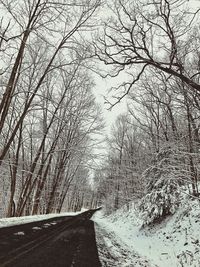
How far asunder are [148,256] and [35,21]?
8921mm

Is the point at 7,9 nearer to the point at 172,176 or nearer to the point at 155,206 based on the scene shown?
the point at 172,176

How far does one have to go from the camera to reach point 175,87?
11.2 m

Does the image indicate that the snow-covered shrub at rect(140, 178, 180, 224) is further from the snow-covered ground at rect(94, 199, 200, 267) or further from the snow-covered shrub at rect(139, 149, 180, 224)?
the snow-covered ground at rect(94, 199, 200, 267)

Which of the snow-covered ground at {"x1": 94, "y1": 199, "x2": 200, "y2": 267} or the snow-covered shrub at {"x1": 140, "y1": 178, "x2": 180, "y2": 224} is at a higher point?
the snow-covered shrub at {"x1": 140, "y1": 178, "x2": 180, "y2": 224}

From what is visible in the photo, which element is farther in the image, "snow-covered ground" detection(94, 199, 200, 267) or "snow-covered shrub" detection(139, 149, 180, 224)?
"snow-covered shrub" detection(139, 149, 180, 224)

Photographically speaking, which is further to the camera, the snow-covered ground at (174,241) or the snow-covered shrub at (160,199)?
the snow-covered shrub at (160,199)

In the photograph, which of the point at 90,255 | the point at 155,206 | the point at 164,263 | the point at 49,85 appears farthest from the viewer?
the point at 49,85

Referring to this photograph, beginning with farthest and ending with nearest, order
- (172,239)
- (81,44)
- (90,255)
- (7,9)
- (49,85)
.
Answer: (49,85), (81,44), (172,239), (7,9), (90,255)

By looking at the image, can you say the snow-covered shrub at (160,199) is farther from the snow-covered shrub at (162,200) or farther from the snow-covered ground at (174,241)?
the snow-covered ground at (174,241)

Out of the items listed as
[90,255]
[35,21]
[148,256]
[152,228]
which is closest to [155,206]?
[152,228]

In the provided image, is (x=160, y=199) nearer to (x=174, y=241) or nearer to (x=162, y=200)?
(x=162, y=200)

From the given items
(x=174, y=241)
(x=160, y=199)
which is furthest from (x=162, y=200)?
(x=174, y=241)

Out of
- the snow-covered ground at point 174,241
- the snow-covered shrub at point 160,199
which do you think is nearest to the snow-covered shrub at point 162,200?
the snow-covered shrub at point 160,199

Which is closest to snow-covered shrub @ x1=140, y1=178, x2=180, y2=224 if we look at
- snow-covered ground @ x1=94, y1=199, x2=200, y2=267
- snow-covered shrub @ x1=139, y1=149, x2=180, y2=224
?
snow-covered shrub @ x1=139, y1=149, x2=180, y2=224
